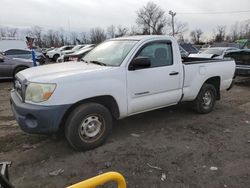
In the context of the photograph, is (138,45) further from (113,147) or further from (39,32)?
(39,32)

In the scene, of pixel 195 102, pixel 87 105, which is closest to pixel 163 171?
pixel 87 105

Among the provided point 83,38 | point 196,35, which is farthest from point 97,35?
point 196,35

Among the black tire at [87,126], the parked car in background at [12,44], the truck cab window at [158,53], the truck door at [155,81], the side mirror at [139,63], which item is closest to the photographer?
the black tire at [87,126]

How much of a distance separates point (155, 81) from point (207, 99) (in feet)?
6.49

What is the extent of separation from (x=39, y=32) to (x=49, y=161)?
238 feet

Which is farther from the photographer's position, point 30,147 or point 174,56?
point 174,56

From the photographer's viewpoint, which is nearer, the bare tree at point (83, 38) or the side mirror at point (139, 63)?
the side mirror at point (139, 63)

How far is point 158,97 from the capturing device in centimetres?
469

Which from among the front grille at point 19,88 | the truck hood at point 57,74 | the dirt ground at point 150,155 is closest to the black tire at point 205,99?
the dirt ground at point 150,155

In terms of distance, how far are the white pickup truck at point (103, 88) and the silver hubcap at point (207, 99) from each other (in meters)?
0.36

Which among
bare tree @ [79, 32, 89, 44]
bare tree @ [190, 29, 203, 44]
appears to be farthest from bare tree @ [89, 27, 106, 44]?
bare tree @ [190, 29, 203, 44]

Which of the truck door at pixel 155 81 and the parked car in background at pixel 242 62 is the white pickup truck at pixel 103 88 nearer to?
the truck door at pixel 155 81

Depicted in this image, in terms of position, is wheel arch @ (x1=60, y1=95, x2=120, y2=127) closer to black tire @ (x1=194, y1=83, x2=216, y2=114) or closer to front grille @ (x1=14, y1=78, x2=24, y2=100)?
front grille @ (x1=14, y1=78, x2=24, y2=100)

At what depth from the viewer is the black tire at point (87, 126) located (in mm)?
3742
